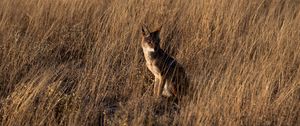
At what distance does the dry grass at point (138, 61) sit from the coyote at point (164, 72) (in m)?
0.17

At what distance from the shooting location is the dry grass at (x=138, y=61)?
13.0 ft

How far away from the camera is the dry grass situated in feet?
13.0

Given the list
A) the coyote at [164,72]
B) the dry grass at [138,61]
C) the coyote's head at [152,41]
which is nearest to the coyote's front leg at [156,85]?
the coyote at [164,72]

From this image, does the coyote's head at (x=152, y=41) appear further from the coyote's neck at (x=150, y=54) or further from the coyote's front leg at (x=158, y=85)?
the coyote's front leg at (x=158, y=85)

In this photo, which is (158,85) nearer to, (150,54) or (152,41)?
(150,54)

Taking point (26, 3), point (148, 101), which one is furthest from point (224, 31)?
point (26, 3)

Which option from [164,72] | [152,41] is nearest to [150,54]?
[152,41]

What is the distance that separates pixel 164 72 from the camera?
4820 millimetres

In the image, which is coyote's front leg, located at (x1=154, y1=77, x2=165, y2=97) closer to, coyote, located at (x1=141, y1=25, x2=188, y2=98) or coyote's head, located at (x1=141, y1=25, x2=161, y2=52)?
coyote, located at (x1=141, y1=25, x2=188, y2=98)

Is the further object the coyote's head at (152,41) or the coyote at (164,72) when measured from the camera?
the coyote's head at (152,41)

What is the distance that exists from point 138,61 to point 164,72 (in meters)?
0.79

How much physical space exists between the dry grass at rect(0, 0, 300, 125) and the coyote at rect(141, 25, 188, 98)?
0.17 meters

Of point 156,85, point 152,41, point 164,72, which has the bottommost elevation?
point 156,85

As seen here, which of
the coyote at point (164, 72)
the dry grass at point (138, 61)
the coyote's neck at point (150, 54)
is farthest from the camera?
the coyote's neck at point (150, 54)
